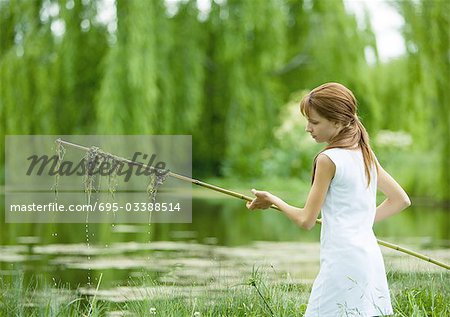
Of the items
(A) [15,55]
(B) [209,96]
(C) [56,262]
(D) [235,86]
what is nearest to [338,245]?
(C) [56,262]

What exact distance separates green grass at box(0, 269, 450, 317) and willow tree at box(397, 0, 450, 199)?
19.8ft

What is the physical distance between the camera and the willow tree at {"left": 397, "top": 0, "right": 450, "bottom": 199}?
9336 millimetres

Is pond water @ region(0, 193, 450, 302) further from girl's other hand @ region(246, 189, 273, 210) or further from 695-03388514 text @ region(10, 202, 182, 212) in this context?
girl's other hand @ region(246, 189, 273, 210)

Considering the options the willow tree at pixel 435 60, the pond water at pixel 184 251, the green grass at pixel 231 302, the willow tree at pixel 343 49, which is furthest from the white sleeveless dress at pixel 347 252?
the willow tree at pixel 343 49

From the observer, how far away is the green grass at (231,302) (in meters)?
3.23

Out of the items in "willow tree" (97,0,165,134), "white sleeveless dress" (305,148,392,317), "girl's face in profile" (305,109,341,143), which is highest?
"willow tree" (97,0,165,134)

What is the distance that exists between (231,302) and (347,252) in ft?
3.61

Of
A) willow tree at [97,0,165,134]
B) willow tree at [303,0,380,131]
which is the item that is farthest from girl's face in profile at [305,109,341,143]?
willow tree at [303,0,380,131]

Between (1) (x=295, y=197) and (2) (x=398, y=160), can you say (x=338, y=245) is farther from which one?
(2) (x=398, y=160)

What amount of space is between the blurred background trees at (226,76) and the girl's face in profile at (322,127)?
7150 mm

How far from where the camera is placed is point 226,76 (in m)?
12.3

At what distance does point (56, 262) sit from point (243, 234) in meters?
2.47

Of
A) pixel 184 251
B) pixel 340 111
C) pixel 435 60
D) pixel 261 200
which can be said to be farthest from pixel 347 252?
pixel 435 60

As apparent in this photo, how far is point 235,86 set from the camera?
11945 mm
